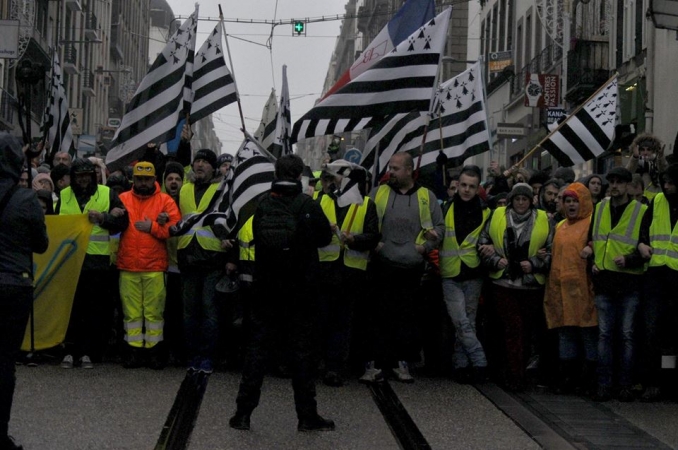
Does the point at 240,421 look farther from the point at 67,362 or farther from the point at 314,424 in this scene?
the point at 67,362

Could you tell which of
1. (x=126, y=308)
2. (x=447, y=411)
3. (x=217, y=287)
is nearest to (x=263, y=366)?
(x=447, y=411)

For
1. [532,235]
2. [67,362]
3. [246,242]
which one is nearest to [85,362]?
[67,362]

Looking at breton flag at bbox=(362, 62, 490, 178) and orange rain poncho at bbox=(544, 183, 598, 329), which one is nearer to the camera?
orange rain poncho at bbox=(544, 183, 598, 329)

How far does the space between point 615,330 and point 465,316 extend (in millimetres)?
1294

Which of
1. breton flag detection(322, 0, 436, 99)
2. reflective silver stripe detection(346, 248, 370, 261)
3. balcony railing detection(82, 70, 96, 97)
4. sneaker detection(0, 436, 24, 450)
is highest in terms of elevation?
balcony railing detection(82, 70, 96, 97)

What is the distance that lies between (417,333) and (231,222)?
1.90m

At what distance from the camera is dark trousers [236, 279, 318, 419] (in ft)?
28.3

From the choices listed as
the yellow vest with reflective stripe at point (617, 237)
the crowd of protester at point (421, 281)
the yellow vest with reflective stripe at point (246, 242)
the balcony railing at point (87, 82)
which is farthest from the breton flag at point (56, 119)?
the balcony railing at point (87, 82)

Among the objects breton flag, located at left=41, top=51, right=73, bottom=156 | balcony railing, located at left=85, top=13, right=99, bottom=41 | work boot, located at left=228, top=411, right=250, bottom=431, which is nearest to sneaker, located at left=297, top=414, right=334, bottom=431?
work boot, located at left=228, top=411, right=250, bottom=431

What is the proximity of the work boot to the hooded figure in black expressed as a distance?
3.18m

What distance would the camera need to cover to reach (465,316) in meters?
11.3

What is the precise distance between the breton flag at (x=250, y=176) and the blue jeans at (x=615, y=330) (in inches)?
117

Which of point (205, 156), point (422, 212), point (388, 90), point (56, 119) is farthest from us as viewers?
point (56, 119)

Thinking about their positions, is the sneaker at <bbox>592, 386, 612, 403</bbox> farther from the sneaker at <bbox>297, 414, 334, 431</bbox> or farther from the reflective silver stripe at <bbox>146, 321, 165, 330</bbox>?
the reflective silver stripe at <bbox>146, 321, 165, 330</bbox>
